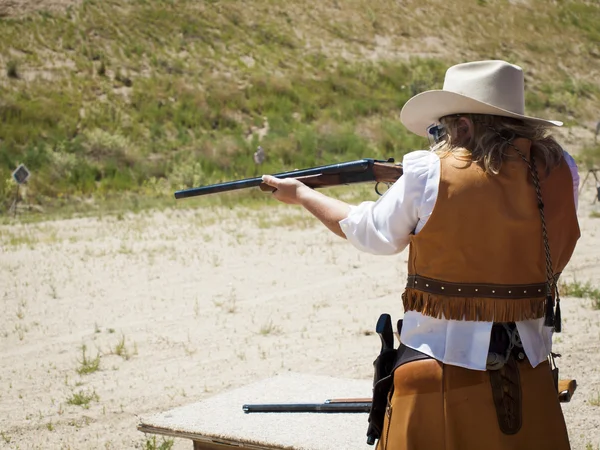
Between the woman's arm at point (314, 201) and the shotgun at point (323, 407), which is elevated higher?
the woman's arm at point (314, 201)

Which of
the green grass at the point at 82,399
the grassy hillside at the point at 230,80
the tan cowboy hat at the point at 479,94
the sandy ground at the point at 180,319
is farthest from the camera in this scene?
the grassy hillside at the point at 230,80

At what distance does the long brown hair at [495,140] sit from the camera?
2500 mm

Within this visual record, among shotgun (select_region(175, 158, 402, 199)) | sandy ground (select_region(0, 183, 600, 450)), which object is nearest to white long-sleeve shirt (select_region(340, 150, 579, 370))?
shotgun (select_region(175, 158, 402, 199))

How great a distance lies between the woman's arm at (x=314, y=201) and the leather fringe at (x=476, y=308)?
35 centimetres

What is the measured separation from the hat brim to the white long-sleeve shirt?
19cm

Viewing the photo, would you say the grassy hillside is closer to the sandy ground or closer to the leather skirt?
the sandy ground

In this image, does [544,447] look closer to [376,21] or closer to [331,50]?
[331,50]

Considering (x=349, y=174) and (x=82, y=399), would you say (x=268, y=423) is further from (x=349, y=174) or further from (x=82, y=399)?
(x=82, y=399)

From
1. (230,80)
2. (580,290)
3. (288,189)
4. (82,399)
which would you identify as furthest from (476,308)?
(230,80)

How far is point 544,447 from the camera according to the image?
2.58 m

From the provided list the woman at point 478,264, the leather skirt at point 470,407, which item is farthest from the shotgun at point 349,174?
the leather skirt at point 470,407

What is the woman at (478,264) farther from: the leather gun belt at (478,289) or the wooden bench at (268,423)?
the wooden bench at (268,423)

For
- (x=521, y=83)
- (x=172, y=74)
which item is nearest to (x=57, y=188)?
(x=172, y=74)

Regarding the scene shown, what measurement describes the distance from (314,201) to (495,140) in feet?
2.14
